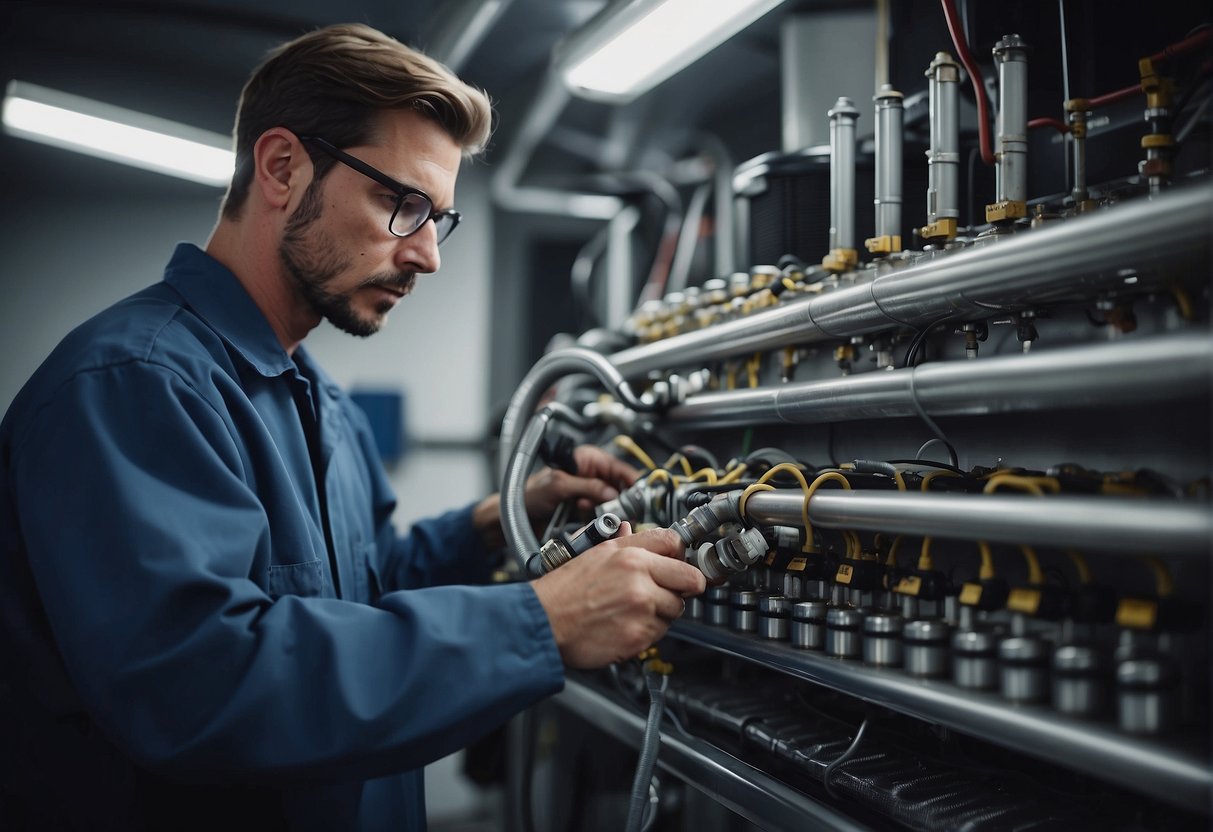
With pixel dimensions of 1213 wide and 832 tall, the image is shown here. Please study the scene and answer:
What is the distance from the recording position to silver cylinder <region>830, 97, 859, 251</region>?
110 centimetres

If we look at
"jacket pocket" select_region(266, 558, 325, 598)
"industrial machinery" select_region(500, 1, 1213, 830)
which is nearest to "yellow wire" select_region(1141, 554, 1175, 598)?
"industrial machinery" select_region(500, 1, 1213, 830)

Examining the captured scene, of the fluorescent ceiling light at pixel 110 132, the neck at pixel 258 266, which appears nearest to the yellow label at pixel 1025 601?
the neck at pixel 258 266

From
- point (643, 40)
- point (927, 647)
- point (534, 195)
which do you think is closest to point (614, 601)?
point (927, 647)

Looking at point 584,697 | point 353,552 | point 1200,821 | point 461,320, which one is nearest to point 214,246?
point 353,552

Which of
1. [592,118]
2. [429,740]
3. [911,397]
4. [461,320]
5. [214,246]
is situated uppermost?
[592,118]

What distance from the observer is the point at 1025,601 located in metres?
0.67

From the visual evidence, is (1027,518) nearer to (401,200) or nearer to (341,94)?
(401,200)

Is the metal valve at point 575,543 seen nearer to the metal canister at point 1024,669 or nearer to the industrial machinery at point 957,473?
the industrial machinery at point 957,473

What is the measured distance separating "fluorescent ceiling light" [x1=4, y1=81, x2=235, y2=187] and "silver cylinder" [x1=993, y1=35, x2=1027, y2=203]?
2005 mm

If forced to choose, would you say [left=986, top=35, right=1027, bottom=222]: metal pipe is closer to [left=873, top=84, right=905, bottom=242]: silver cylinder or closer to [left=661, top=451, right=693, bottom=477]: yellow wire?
[left=873, top=84, right=905, bottom=242]: silver cylinder

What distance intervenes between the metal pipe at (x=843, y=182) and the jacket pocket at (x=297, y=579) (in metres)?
0.75

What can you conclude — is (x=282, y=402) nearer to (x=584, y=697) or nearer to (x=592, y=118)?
(x=584, y=697)

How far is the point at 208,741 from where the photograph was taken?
75 centimetres

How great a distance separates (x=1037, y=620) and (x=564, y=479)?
75 cm
